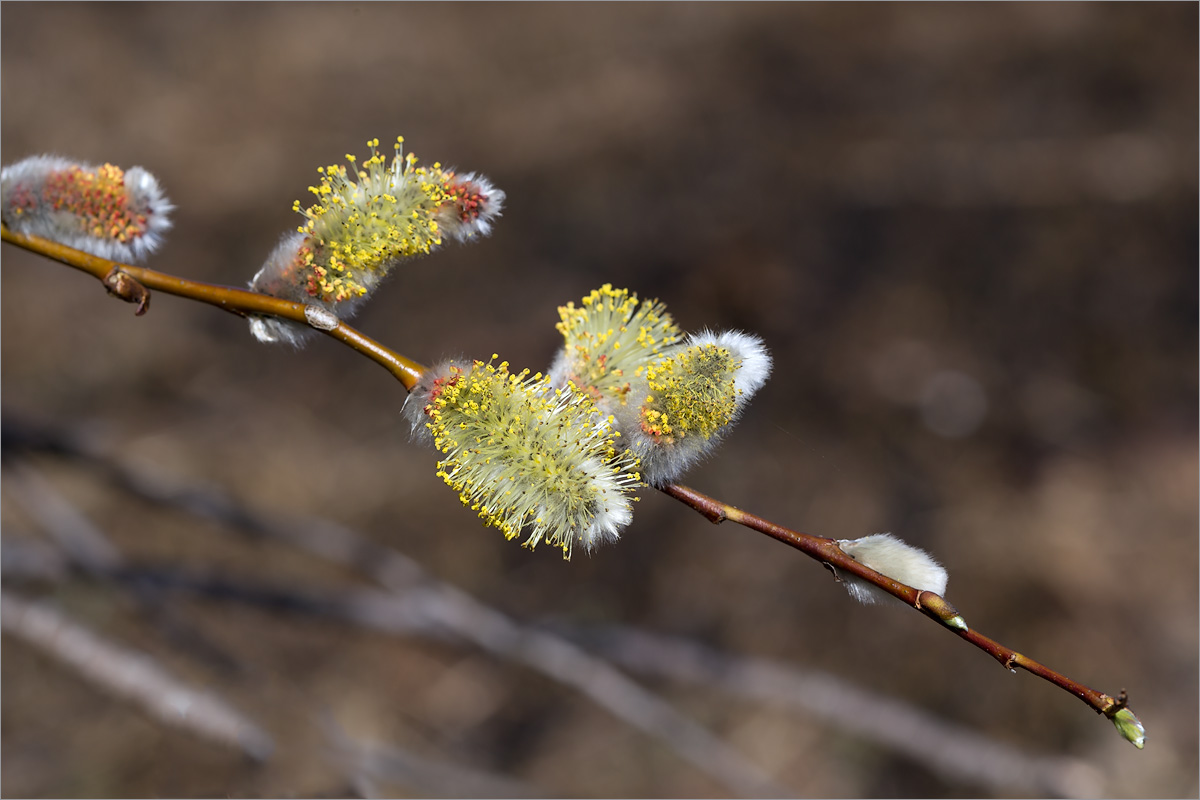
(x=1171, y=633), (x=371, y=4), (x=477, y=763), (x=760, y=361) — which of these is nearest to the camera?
(x=760, y=361)

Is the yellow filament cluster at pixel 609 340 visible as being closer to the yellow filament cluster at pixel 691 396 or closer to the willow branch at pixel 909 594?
the yellow filament cluster at pixel 691 396

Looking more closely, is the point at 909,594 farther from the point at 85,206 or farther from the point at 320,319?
the point at 85,206

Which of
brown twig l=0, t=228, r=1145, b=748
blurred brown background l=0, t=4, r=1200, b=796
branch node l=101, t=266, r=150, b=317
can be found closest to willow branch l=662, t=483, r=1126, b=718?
brown twig l=0, t=228, r=1145, b=748

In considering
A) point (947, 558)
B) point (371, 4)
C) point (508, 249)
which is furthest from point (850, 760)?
point (371, 4)

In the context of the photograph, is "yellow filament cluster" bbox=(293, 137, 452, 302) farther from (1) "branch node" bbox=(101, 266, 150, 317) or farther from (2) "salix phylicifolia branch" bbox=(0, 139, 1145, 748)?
(1) "branch node" bbox=(101, 266, 150, 317)

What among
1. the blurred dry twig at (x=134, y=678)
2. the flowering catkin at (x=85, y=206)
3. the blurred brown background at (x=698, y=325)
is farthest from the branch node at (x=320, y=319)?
the blurred brown background at (x=698, y=325)

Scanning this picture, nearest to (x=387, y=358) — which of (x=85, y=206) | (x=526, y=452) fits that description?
(x=526, y=452)

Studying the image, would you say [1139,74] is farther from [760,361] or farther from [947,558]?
[760,361]
